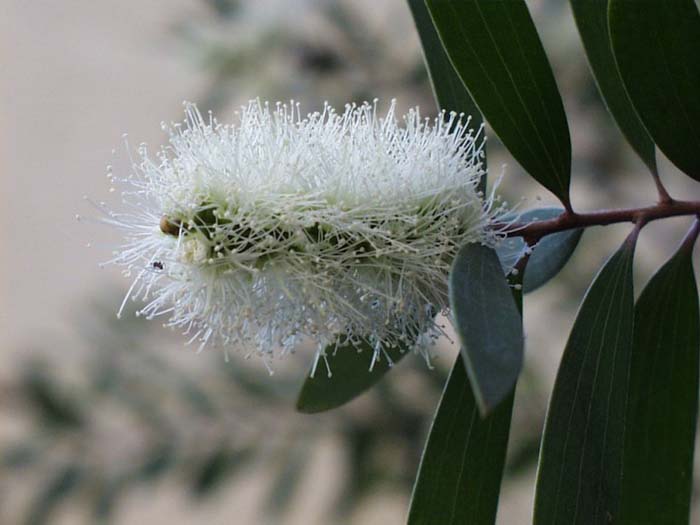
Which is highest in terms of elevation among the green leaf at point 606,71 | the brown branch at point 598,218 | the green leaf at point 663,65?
the green leaf at point 606,71

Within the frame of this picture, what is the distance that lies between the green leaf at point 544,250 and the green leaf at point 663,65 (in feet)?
0.29

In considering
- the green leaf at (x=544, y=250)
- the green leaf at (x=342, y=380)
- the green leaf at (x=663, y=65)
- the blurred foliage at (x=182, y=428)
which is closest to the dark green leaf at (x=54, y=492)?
the blurred foliage at (x=182, y=428)

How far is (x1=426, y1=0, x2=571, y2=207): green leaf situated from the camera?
0.54m

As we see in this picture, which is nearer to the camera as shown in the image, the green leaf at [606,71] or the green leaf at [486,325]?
the green leaf at [486,325]

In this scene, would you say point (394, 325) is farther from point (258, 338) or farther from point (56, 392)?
point (56, 392)

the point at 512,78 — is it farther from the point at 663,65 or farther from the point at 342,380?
the point at 342,380

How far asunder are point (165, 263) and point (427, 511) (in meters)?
0.23

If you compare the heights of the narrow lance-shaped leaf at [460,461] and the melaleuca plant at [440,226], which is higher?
the melaleuca plant at [440,226]

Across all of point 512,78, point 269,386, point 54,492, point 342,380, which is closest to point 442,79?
point 512,78

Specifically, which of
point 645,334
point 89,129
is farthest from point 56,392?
point 89,129

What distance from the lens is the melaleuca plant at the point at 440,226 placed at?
54 cm

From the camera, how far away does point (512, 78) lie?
1.81 ft

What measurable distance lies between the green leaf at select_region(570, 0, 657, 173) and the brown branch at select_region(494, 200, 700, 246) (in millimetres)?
51

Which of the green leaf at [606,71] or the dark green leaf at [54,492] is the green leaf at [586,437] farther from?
the dark green leaf at [54,492]
